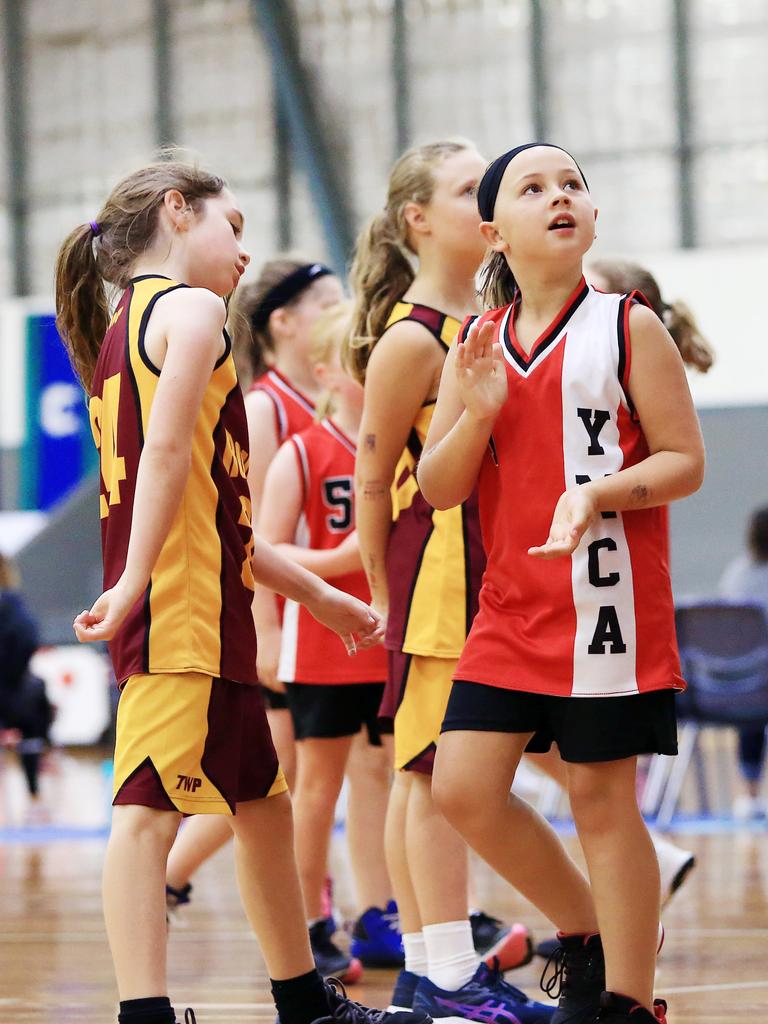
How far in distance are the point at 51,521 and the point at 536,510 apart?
1054 cm

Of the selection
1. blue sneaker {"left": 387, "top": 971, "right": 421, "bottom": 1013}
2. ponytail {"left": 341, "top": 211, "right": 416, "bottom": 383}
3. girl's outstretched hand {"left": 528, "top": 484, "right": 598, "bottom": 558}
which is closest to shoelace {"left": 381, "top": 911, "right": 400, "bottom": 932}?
blue sneaker {"left": 387, "top": 971, "right": 421, "bottom": 1013}

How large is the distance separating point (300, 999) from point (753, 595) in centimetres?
564

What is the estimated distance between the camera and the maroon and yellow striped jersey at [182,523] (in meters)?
2.07

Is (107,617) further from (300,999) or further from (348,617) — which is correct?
(300,999)

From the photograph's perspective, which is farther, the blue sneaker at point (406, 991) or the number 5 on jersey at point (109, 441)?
the blue sneaker at point (406, 991)

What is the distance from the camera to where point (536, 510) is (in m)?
2.15

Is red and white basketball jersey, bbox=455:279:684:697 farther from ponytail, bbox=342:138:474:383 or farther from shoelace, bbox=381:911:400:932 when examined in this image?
shoelace, bbox=381:911:400:932

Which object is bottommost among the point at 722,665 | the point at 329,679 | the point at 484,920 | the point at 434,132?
the point at 722,665

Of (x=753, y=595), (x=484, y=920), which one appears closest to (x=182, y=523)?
(x=484, y=920)

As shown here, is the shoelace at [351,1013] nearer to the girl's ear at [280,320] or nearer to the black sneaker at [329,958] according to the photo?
the black sneaker at [329,958]

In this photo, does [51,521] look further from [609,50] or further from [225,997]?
[225,997]

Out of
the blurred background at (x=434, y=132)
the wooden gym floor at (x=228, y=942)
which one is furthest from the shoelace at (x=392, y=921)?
the blurred background at (x=434, y=132)

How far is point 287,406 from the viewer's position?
3.69 m

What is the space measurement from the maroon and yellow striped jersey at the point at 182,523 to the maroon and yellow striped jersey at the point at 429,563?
1.63ft
